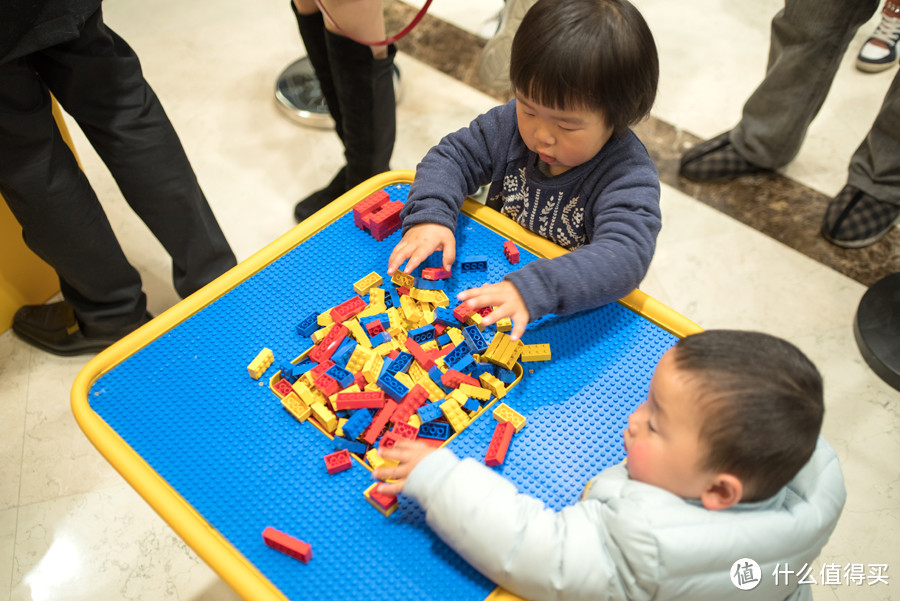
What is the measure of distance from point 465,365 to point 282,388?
0.79 ft

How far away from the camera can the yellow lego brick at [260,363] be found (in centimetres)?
83

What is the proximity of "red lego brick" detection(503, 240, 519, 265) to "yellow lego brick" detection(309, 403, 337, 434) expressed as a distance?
35 centimetres

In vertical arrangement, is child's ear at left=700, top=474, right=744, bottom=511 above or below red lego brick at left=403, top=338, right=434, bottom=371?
above

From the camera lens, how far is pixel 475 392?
0.83 metres

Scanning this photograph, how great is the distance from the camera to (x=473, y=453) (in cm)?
77

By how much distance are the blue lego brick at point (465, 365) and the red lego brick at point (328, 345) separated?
0.16 meters

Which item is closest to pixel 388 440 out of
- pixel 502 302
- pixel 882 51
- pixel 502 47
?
pixel 502 302

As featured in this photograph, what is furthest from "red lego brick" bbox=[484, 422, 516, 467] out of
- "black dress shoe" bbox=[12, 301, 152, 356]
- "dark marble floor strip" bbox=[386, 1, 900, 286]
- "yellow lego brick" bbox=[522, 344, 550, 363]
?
"dark marble floor strip" bbox=[386, 1, 900, 286]

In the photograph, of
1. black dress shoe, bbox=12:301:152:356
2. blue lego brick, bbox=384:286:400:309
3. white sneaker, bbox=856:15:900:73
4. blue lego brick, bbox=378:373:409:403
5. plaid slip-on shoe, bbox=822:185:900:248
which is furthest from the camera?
white sneaker, bbox=856:15:900:73

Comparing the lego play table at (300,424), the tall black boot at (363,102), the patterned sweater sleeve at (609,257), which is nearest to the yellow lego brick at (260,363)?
the lego play table at (300,424)

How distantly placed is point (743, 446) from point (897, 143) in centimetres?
124

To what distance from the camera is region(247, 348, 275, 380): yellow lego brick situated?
83 cm

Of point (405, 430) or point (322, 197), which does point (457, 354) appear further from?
point (322, 197)

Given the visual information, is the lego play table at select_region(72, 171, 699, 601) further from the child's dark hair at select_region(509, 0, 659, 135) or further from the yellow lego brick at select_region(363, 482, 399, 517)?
the child's dark hair at select_region(509, 0, 659, 135)
